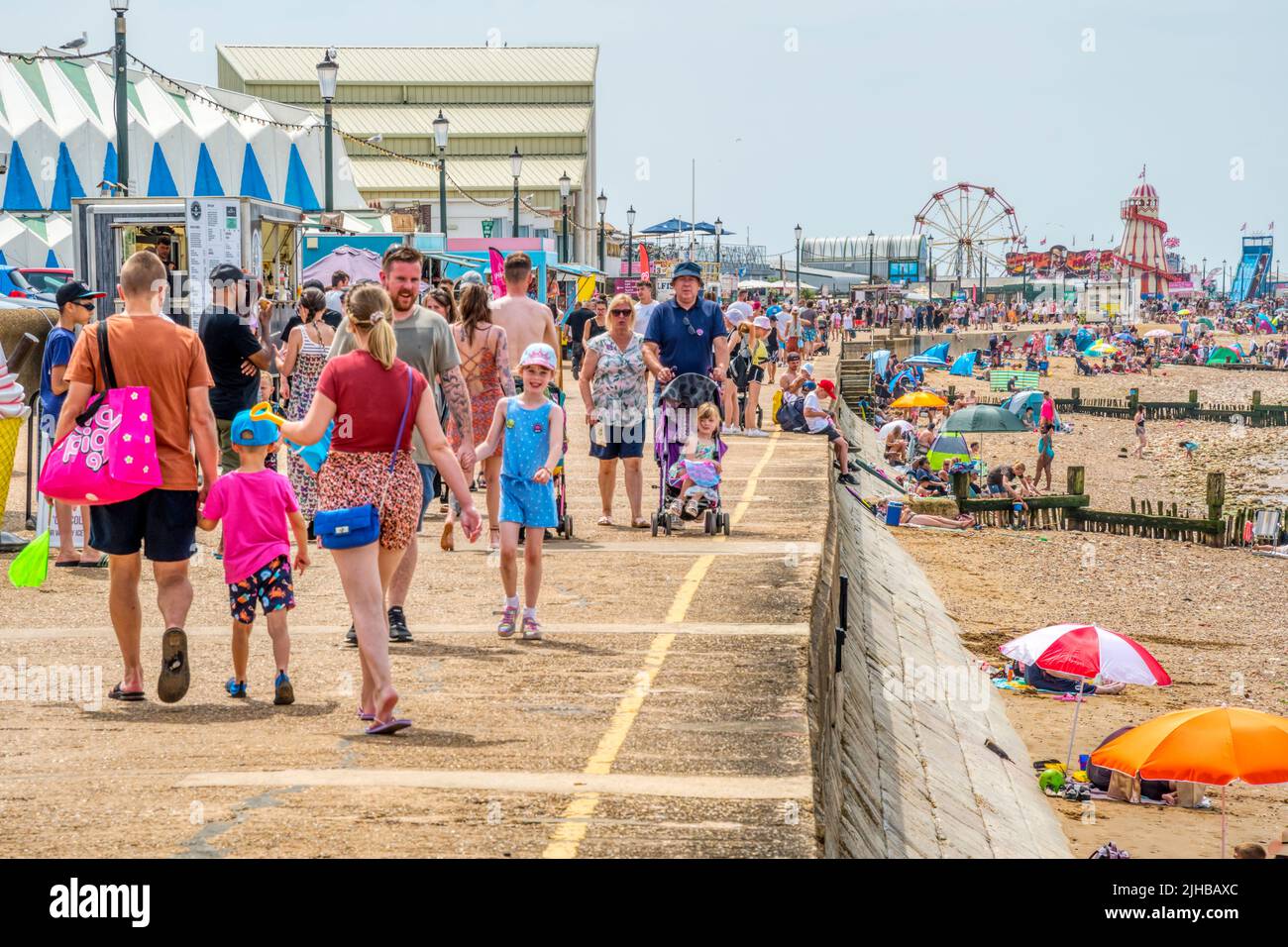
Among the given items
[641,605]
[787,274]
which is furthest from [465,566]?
[787,274]

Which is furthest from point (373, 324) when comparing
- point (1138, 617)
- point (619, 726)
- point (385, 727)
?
point (1138, 617)

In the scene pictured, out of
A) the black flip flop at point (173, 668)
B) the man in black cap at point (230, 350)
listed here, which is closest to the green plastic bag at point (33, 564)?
the man in black cap at point (230, 350)

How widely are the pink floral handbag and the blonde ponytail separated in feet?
3.67

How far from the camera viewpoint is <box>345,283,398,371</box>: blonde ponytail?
20.4 feet

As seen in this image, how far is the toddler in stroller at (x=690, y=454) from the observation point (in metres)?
11.6

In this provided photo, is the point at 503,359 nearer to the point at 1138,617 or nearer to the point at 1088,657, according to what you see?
the point at 1088,657

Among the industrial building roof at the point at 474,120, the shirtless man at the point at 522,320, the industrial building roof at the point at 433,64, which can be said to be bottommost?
the shirtless man at the point at 522,320

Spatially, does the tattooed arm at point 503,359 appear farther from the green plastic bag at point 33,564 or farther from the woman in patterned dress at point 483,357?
the green plastic bag at point 33,564

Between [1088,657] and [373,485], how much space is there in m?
9.22

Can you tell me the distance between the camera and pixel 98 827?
5207mm

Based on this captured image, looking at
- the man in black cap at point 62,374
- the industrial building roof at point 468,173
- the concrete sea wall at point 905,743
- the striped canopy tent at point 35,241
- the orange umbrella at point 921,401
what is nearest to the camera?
the concrete sea wall at point 905,743

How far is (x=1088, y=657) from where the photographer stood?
13.9m

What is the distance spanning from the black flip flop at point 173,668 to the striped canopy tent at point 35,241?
3279 cm
